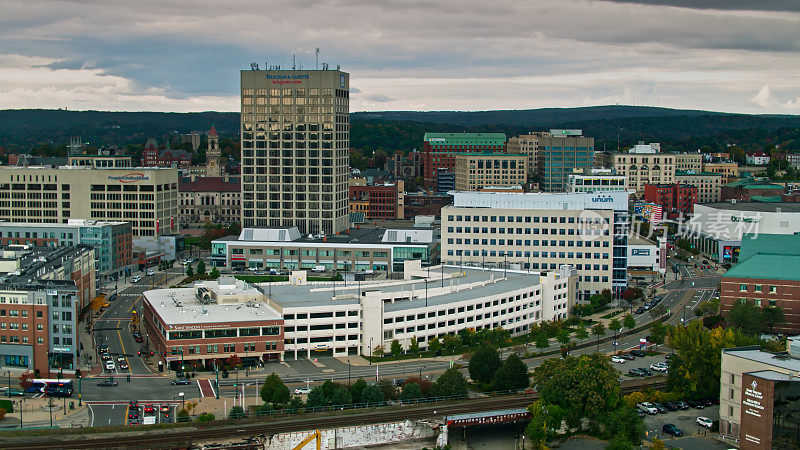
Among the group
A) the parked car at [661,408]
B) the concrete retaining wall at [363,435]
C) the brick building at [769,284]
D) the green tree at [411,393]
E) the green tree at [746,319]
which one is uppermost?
the brick building at [769,284]

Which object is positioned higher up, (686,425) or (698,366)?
(698,366)

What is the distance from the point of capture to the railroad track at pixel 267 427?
64.4m

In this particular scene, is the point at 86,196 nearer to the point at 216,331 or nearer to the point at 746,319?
the point at 216,331

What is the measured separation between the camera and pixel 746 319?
315ft

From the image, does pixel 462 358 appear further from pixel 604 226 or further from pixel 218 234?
pixel 218 234

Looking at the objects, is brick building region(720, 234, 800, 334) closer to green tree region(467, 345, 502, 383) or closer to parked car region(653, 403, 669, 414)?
parked car region(653, 403, 669, 414)

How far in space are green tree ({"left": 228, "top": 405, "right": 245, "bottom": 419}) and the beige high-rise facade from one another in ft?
282

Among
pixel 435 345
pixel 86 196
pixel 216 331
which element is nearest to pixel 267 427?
pixel 216 331

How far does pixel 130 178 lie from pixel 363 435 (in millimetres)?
94110

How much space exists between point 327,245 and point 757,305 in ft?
201

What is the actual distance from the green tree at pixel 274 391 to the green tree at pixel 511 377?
17286 millimetres

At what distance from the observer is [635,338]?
101 m

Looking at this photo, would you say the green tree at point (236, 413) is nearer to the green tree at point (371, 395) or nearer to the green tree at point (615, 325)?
the green tree at point (371, 395)

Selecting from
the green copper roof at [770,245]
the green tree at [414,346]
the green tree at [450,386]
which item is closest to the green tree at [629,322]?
the green copper roof at [770,245]
